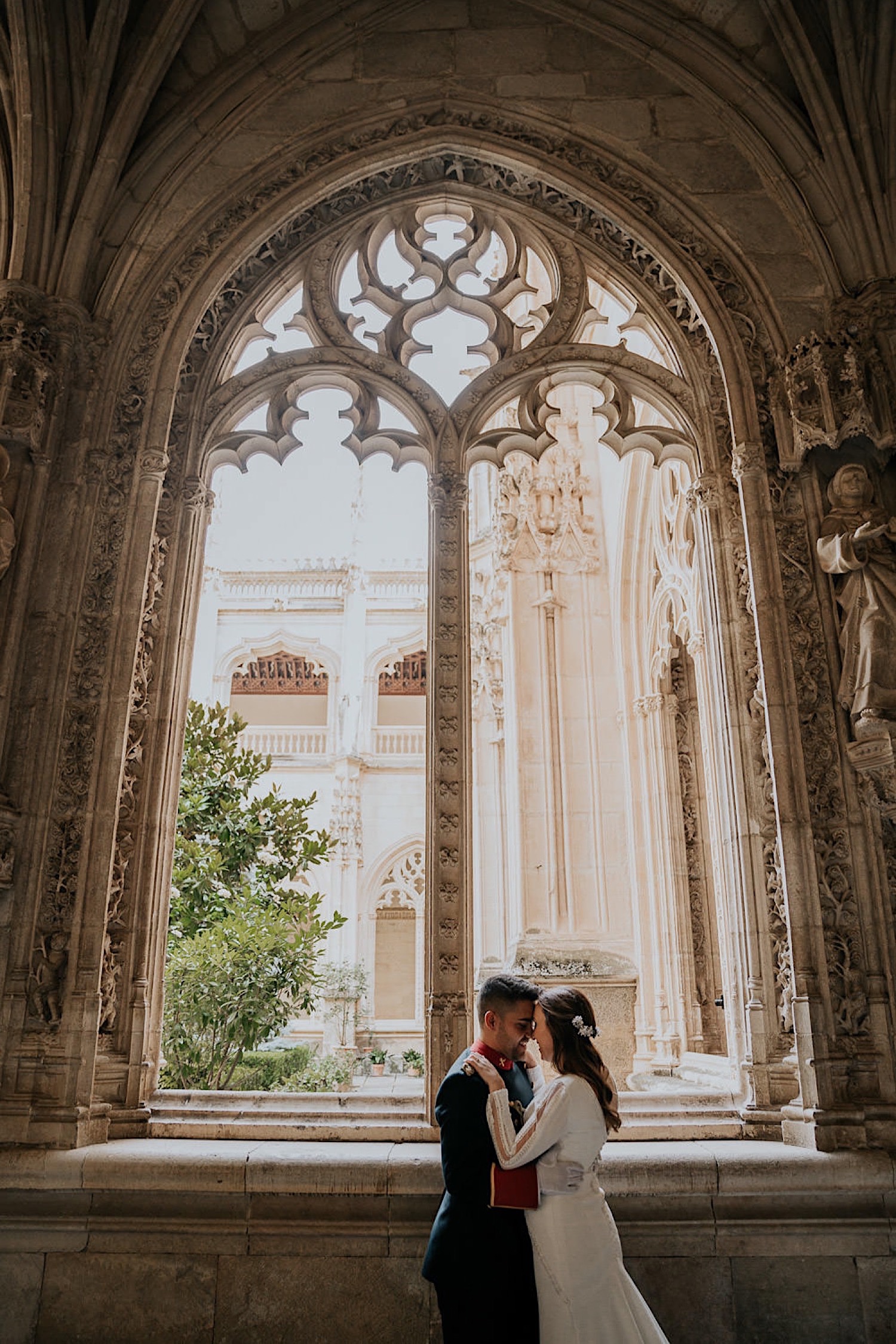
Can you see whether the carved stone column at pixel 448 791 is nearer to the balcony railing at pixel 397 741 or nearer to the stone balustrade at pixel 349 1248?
the stone balustrade at pixel 349 1248

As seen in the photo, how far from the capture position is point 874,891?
4734 mm

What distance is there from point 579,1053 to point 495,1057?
0.94ft

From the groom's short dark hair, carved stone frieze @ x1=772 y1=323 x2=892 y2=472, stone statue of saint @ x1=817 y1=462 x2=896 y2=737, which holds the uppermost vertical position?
carved stone frieze @ x1=772 y1=323 x2=892 y2=472

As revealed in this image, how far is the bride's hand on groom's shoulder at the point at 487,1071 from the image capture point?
3.22 m

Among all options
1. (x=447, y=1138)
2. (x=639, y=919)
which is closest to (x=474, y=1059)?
(x=447, y=1138)

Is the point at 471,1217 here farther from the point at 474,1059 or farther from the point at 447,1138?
the point at 474,1059

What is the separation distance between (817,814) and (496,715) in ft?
22.7

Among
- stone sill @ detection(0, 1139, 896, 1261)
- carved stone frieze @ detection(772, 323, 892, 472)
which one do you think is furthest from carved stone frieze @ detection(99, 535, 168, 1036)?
carved stone frieze @ detection(772, 323, 892, 472)

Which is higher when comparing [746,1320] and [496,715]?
[496,715]

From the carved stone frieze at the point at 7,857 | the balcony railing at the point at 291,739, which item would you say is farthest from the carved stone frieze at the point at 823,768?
the balcony railing at the point at 291,739

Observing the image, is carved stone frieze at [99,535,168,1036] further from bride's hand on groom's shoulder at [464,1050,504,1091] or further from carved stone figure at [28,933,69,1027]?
bride's hand on groom's shoulder at [464,1050,504,1091]

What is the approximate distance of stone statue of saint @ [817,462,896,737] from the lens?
4680mm

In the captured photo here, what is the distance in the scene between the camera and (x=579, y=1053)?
3.24 m

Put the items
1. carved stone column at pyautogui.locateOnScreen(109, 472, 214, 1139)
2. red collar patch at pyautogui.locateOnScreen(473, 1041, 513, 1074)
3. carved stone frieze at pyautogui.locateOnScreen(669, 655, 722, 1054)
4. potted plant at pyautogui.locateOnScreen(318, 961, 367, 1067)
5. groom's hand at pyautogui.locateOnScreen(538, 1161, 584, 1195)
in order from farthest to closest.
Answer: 1. potted plant at pyautogui.locateOnScreen(318, 961, 367, 1067)
2. carved stone frieze at pyautogui.locateOnScreen(669, 655, 722, 1054)
3. carved stone column at pyautogui.locateOnScreen(109, 472, 214, 1139)
4. red collar patch at pyautogui.locateOnScreen(473, 1041, 513, 1074)
5. groom's hand at pyautogui.locateOnScreen(538, 1161, 584, 1195)
